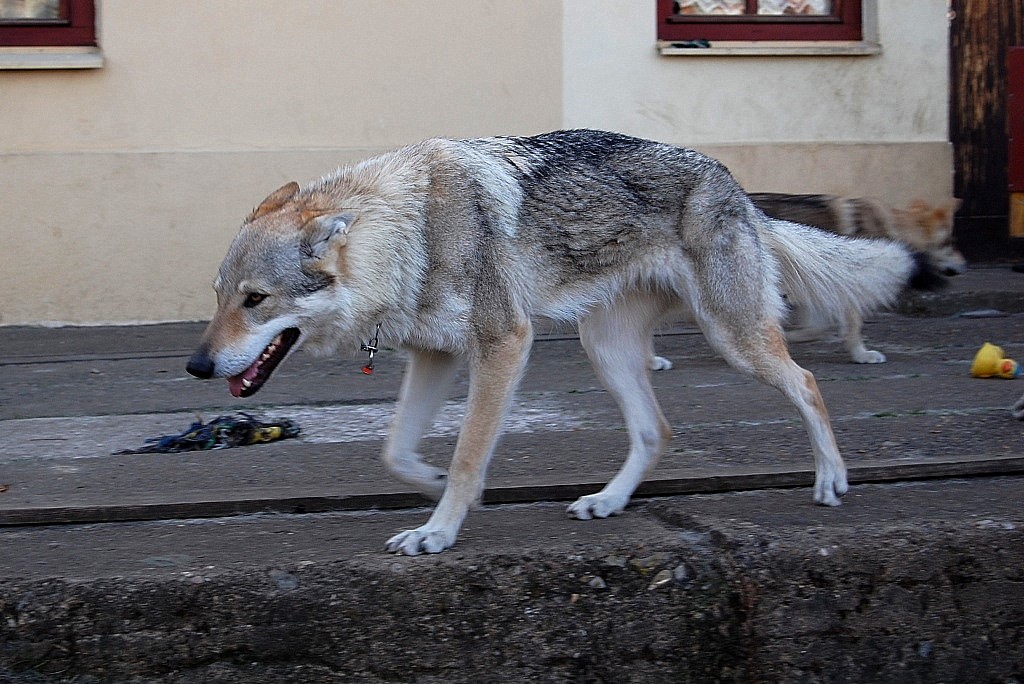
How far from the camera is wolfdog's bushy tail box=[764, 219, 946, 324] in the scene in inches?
170

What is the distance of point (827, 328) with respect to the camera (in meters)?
7.64

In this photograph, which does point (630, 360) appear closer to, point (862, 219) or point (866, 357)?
point (866, 357)

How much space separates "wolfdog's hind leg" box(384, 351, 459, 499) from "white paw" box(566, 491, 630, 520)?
442 mm

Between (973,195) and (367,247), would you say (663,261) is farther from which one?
(973,195)

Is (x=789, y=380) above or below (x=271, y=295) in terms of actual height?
below

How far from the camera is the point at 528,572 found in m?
3.56

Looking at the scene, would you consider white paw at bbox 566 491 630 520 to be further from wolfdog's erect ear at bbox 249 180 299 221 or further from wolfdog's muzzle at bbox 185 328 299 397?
wolfdog's erect ear at bbox 249 180 299 221

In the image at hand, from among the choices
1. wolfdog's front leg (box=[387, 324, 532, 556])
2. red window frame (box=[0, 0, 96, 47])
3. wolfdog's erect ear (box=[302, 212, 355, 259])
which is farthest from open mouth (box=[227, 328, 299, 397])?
red window frame (box=[0, 0, 96, 47])

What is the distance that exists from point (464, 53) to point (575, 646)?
623 cm

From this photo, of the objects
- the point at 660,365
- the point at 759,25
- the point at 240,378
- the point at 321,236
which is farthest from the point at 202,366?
the point at 759,25

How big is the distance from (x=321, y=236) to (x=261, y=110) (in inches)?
216

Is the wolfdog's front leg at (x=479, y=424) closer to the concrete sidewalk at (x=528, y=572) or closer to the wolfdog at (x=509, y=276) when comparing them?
the wolfdog at (x=509, y=276)

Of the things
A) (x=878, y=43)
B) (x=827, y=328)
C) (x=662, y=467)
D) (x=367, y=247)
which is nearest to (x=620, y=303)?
(x=662, y=467)

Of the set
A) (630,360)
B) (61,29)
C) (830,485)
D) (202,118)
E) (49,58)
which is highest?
(61,29)
